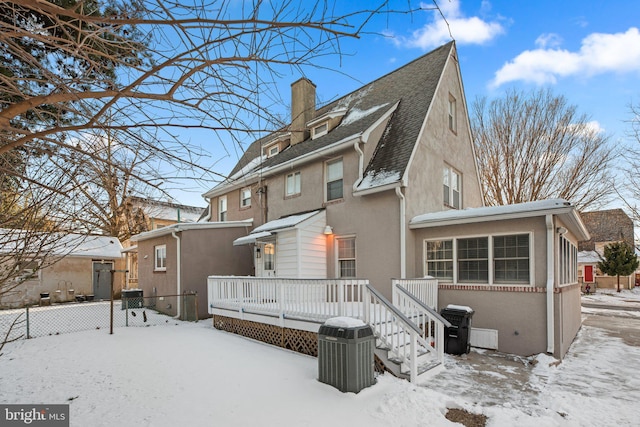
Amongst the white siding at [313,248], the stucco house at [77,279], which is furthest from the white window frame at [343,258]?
the stucco house at [77,279]

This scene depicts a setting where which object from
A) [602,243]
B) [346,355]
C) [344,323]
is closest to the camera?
[346,355]

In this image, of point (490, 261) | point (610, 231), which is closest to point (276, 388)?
point (490, 261)

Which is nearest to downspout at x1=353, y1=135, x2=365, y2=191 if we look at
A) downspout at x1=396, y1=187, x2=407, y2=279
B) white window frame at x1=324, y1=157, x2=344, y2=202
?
white window frame at x1=324, y1=157, x2=344, y2=202

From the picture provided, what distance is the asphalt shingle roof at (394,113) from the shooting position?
1016 cm

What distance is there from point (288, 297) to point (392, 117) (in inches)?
287

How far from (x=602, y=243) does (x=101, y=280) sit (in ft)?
144

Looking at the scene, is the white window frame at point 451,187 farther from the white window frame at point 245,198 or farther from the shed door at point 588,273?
the shed door at point 588,273

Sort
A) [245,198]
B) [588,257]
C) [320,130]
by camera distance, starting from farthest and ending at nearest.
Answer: [588,257]
[245,198]
[320,130]

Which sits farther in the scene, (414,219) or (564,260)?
(414,219)

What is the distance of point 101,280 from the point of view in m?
20.0

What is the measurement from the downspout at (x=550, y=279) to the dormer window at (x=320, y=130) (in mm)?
7967

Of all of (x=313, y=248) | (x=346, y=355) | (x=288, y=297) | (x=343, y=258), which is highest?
(x=313, y=248)

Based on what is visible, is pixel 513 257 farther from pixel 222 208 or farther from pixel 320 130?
pixel 222 208

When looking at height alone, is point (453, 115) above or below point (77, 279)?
above
